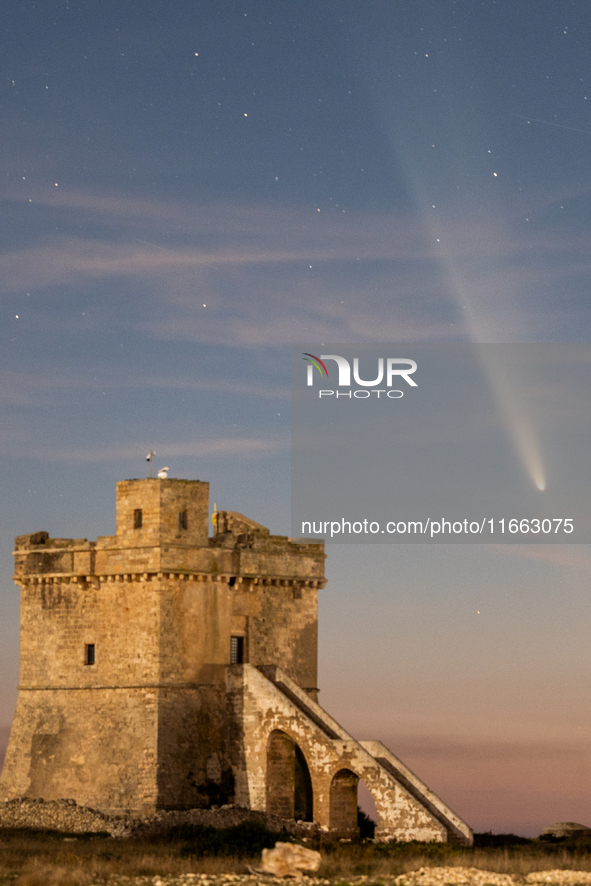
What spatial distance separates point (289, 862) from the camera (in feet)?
144

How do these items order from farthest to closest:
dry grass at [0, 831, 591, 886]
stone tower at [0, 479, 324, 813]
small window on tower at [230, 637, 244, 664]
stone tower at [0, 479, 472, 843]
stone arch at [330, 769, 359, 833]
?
small window on tower at [230, 637, 244, 664] < stone tower at [0, 479, 324, 813] < stone tower at [0, 479, 472, 843] < stone arch at [330, 769, 359, 833] < dry grass at [0, 831, 591, 886]

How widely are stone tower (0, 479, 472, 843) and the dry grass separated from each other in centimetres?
411

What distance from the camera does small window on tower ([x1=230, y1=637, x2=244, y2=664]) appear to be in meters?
59.1

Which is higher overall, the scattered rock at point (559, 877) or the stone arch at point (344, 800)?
the stone arch at point (344, 800)

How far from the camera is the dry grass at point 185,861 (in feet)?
141

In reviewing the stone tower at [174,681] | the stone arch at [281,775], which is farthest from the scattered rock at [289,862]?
the stone arch at [281,775]

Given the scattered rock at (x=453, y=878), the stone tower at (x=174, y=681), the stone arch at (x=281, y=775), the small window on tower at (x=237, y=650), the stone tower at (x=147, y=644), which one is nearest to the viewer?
the scattered rock at (x=453, y=878)

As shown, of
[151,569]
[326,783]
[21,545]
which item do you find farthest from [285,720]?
[21,545]

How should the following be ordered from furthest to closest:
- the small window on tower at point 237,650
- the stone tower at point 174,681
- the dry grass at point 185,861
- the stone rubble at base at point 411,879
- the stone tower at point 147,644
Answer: the small window on tower at point 237,650
the stone tower at point 147,644
the stone tower at point 174,681
the dry grass at point 185,861
the stone rubble at base at point 411,879

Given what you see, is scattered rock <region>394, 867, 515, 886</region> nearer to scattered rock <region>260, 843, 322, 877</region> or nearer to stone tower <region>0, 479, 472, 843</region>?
scattered rock <region>260, 843, 322, 877</region>

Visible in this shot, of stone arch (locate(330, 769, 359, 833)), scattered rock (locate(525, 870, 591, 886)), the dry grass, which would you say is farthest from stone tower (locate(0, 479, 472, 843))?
scattered rock (locate(525, 870, 591, 886))

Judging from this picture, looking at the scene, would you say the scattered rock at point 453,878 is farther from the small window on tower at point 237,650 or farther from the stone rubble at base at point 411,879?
the small window on tower at point 237,650

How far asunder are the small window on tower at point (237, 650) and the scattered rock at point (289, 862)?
14999 mm

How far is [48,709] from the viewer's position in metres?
59.5
